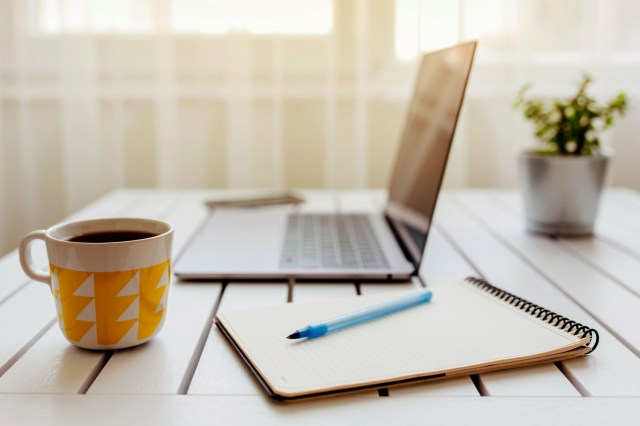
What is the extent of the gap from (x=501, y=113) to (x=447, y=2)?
12.7 inches

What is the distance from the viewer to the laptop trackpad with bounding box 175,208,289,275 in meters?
0.77

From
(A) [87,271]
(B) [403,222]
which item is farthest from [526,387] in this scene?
(B) [403,222]

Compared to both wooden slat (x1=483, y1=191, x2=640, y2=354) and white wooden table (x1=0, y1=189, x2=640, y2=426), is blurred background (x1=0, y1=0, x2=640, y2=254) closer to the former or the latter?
wooden slat (x1=483, y1=191, x2=640, y2=354)

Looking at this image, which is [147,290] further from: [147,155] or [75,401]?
[147,155]

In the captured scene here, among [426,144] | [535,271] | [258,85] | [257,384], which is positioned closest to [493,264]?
[535,271]

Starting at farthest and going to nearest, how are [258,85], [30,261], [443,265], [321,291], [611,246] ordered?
[258,85] → [611,246] → [443,265] → [321,291] → [30,261]

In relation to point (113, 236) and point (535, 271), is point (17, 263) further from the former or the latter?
point (535, 271)

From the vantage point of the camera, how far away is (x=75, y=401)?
468 millimetres

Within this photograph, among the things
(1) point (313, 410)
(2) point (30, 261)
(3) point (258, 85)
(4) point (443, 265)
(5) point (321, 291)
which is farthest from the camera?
(3) point (258, 85)

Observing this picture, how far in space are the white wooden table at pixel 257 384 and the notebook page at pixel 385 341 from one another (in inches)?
0.6

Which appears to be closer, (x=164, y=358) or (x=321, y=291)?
(x=164, y=358)

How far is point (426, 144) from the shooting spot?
3.04ft

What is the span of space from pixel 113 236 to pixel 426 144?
1.55ft

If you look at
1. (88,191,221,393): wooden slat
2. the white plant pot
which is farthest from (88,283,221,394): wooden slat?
the white plant pot
